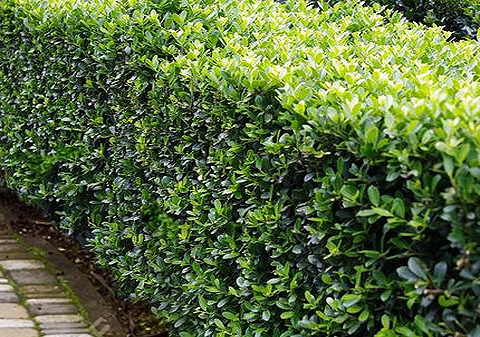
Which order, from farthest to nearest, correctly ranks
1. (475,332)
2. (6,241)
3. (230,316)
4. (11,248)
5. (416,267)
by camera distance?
(6,241) → (11,248) → (230,316) → (416,267) → (475,332)

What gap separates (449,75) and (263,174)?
917mm

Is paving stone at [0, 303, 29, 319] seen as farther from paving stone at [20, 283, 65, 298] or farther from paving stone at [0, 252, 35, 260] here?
paving stone at [0, 252, 35, 260]

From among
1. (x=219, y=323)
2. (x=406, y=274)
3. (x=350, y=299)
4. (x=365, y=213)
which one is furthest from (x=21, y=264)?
(x=406, y=274)

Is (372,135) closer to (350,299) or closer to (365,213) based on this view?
(365,213)

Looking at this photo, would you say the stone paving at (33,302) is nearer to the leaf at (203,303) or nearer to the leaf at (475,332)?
the leaf at (203,303)

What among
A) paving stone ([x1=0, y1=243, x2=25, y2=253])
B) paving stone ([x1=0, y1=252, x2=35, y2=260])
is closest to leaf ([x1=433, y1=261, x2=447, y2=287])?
paving stone ([x1=0, y1=252, x2=35, y2=260])

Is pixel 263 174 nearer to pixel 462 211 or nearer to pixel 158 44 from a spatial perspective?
pixel 462 211

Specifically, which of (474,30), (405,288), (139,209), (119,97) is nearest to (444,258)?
(405,288)

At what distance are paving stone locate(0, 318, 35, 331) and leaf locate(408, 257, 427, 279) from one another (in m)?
2.66

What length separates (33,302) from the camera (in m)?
4.38

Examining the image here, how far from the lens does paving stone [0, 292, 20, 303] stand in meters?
4.37

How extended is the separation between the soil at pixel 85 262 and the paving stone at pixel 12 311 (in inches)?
19.8

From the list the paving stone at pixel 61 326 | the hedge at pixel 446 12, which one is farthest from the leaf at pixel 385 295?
the hedge at pixel 446 12

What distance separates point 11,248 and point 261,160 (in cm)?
292
